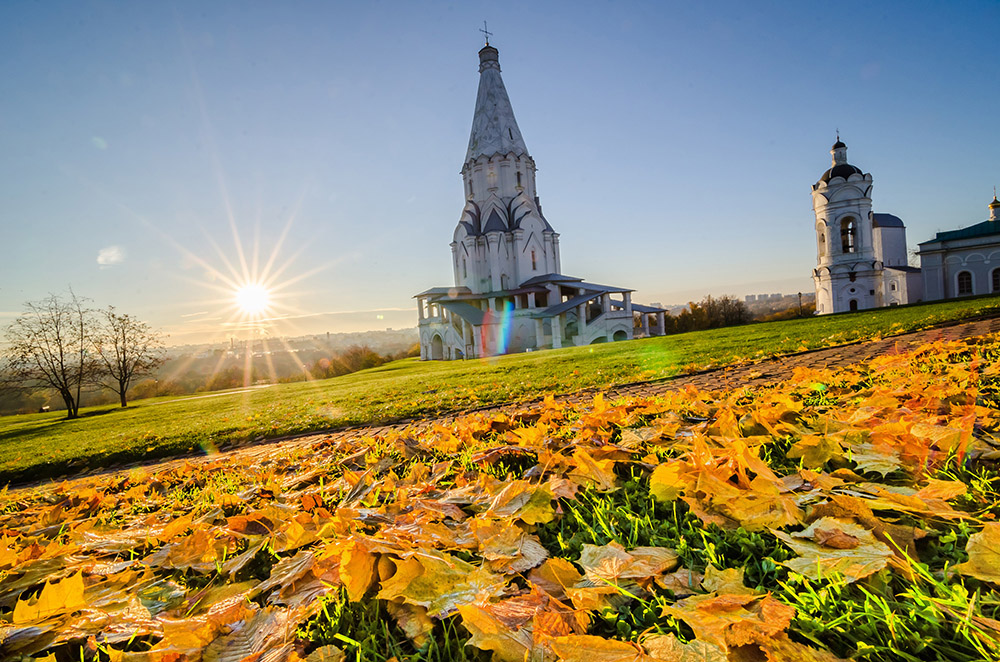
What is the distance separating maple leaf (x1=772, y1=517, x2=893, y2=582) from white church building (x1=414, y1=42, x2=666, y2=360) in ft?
114

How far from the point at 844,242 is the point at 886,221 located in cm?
1400

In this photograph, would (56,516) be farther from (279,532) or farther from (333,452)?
(279,532)

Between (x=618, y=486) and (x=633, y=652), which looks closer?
(x=633, y=652)

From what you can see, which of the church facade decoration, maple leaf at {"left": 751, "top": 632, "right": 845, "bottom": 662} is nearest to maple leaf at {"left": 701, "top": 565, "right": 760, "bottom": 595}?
maple leaf at {"left": 751, "top": 632, "right": 845, "bottom": 662}

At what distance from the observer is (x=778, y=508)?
1033 mm

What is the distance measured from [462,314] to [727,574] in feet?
117

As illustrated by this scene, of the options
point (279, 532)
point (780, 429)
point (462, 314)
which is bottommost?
point (279, 532)

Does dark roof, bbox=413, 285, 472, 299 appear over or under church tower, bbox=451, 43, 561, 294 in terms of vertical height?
under

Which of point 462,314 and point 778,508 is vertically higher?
point 462,314

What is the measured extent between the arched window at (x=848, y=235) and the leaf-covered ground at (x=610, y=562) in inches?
1646

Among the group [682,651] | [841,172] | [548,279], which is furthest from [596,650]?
[841,172]

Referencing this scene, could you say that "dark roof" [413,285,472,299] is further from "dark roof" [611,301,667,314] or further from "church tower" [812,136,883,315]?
"church tower" [812,136,883,315]

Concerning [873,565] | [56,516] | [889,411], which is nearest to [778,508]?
[873,565]

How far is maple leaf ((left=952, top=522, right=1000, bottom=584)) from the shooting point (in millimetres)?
708
